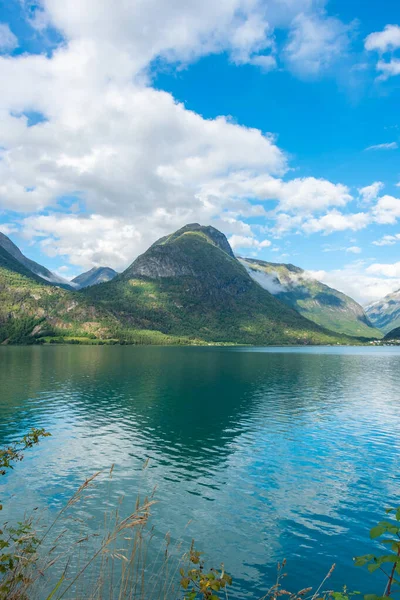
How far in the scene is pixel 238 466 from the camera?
130 feet

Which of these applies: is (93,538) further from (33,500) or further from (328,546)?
(328,546)

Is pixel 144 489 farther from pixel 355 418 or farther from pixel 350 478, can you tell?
pixel 355 418

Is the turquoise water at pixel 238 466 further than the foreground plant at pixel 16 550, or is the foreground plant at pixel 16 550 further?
the turquoise water at pixel 238 466

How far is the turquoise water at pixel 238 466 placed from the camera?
2472 cm

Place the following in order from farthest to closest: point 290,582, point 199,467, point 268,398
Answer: point 268,398
point 199,467
point 290,582

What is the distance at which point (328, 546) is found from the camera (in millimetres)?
24547

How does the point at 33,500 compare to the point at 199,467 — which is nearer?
the point at 33,500

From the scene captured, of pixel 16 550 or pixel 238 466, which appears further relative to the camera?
pixel 238 466

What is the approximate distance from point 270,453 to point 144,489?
1759 centimetres

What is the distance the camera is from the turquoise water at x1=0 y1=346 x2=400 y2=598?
973 inches

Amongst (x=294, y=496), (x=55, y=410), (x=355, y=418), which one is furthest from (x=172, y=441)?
(x=355, y=418)

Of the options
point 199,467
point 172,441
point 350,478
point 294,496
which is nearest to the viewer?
point 294,496

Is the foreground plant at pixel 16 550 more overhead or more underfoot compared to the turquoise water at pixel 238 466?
more overhead

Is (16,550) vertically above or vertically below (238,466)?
above
